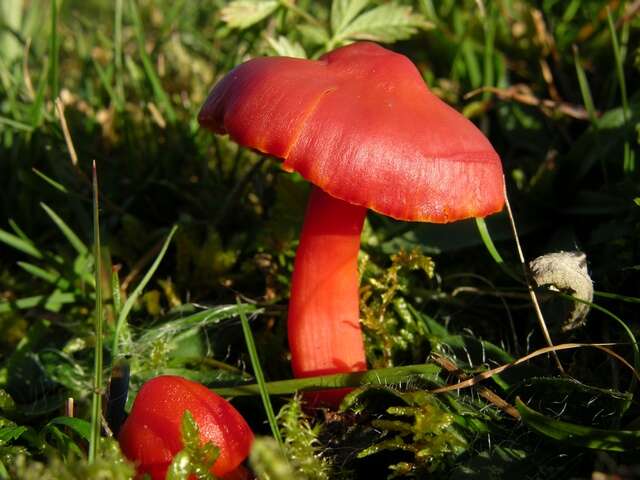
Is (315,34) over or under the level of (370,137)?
over

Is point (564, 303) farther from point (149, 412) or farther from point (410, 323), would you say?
point (149, 412)

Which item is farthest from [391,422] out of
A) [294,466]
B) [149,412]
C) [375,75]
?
[375,75]

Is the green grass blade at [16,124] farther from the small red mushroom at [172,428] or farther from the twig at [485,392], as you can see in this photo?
the twig at [485,392]

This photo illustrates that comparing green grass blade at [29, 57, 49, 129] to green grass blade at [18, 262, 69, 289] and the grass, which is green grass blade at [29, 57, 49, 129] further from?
green grass blade at [18, 262, 69, 289]

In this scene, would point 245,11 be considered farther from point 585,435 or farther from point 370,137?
point 585,435

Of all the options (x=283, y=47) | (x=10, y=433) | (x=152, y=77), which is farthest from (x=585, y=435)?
(x=152, y=77)

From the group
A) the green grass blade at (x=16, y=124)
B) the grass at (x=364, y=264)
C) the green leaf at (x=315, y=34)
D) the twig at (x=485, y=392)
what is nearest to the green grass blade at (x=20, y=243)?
the grass at (x=364, y=264)

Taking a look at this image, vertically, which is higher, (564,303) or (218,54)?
(218,54)
